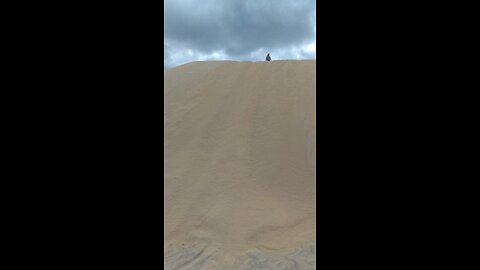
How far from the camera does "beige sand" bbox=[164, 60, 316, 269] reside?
6.62 meters

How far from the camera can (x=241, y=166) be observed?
8961 millimetres

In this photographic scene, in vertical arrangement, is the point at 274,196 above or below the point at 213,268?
above

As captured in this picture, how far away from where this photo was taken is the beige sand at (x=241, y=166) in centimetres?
662

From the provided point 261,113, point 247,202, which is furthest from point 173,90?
point 247,202

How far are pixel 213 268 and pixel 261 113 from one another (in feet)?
19.4
